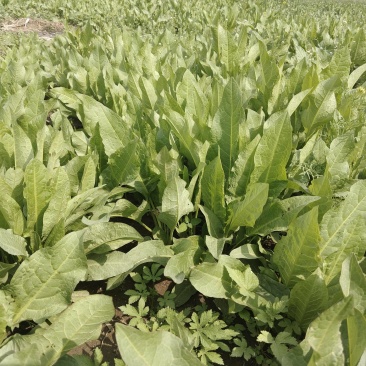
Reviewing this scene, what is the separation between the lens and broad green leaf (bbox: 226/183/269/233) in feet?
6.29

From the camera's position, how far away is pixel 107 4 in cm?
836

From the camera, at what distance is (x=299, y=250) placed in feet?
5.79

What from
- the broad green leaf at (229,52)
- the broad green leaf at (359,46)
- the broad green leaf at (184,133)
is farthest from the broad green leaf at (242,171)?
the broad green leaf at (359,46)

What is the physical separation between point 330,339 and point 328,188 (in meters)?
0.83

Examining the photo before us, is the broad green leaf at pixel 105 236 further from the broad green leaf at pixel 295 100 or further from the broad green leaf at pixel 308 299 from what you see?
the broad green leaf at pixel 295 100

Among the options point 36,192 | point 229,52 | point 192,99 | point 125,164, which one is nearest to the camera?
point 36,192

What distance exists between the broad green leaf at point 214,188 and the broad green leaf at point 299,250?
41 cm

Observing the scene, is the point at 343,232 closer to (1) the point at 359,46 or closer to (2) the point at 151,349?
(2) the point at 151,349

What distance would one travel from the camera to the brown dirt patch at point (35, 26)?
7.66m

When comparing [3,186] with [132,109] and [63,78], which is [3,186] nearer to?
[132,109]

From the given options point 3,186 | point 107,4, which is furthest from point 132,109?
point 107,4

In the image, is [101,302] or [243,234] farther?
[243,234]

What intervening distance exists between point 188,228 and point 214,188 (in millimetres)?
374

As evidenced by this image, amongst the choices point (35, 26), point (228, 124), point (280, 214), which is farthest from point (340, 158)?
point (35, 26)
